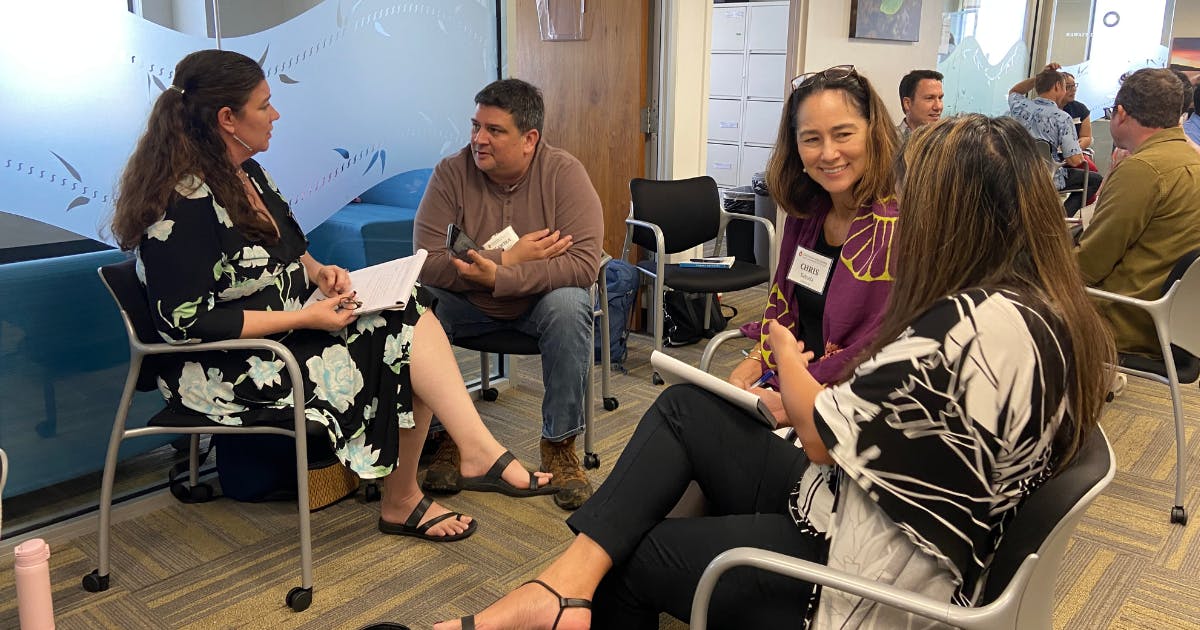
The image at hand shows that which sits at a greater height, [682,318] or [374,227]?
[374,227]

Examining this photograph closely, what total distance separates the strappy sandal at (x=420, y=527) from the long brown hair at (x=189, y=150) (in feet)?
2.70

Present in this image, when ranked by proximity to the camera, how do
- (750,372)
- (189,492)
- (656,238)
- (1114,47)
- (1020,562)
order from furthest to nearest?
(1114,47) → (656,238) → (189,492) → (750,372) → (1020,562)

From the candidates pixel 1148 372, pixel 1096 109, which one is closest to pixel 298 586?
pixel 1148 372

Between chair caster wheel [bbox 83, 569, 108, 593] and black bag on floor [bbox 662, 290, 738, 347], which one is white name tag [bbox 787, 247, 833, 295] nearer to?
chair caster wheel [bbox 83, 569, 108, 593]

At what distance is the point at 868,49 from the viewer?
535 centimetres

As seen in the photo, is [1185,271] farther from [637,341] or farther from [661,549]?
[637,341]

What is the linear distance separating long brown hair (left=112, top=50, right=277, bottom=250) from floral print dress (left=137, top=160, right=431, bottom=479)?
3 cm

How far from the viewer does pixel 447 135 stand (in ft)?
10.4

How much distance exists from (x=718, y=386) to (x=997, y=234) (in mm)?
532

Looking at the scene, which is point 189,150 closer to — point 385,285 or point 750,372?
point 385,285

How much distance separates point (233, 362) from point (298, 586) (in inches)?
21.9

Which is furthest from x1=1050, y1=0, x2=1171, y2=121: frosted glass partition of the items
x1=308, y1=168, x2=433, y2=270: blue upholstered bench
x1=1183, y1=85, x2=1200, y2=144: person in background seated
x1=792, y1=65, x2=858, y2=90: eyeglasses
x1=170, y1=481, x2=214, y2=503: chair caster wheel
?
x1=170, y1=481, x2=214, y2=503: chair caster wheel

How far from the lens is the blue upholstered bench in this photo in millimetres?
2840

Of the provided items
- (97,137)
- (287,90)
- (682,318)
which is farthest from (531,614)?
(682,318)
